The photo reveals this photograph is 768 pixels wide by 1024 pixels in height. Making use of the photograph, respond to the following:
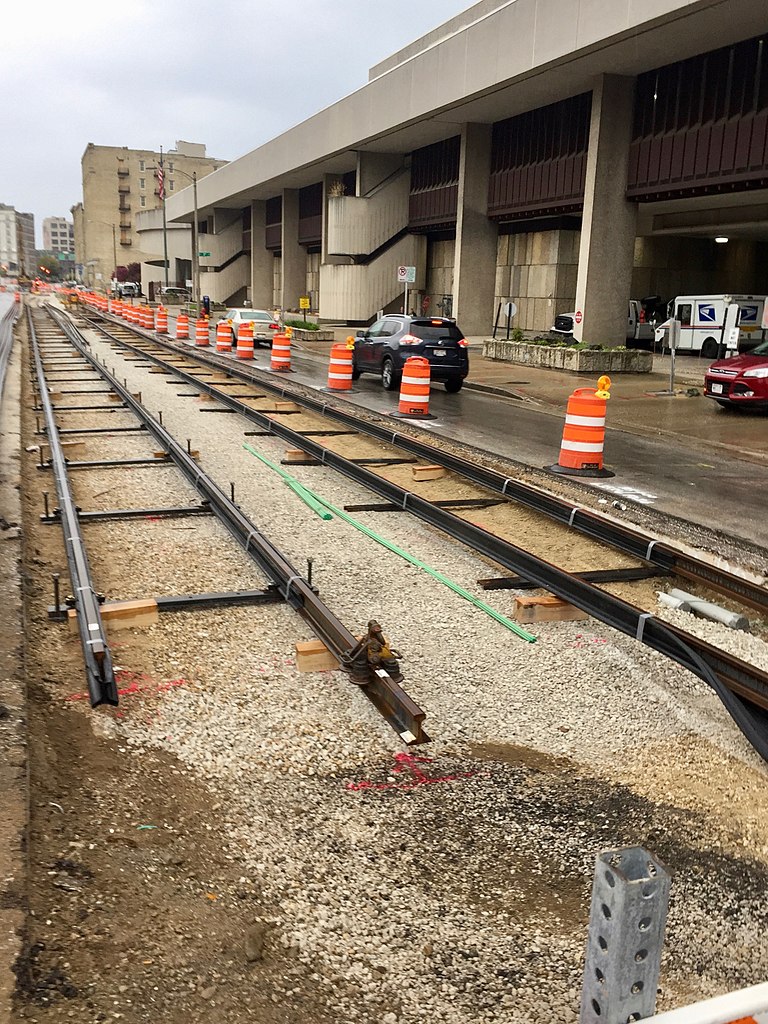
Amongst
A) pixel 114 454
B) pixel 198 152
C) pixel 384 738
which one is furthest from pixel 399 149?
pixel 198 152

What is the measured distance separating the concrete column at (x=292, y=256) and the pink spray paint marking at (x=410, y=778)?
189ft

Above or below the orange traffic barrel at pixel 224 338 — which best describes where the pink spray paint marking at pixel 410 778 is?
below

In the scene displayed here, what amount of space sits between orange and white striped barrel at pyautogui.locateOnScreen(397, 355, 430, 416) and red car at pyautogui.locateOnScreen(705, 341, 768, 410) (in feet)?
20.6

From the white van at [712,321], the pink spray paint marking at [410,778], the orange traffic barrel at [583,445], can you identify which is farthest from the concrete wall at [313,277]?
the pink spray paint marking at [410,778]

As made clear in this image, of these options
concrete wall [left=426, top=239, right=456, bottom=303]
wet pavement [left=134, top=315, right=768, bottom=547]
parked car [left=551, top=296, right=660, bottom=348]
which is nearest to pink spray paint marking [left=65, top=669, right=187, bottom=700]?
wet pavement [left=134, top=315, right=768, bottom=547]

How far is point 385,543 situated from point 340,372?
43.8ft

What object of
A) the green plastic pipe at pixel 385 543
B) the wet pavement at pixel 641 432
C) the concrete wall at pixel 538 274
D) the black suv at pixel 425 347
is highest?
the concrete wall at pixel 538 274

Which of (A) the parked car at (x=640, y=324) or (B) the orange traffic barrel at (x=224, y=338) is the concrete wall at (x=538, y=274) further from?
(B) the orange traffic barrel at (x=224, y=338)

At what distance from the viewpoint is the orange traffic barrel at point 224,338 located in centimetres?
3347

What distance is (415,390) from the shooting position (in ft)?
55.4

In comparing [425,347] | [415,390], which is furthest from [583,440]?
[425,347]

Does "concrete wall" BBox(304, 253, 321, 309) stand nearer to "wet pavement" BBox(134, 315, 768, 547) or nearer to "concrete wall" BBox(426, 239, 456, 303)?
"concrete wall" BBox(426, 239, 456, 303)

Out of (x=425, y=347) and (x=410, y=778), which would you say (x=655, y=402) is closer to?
(x=425, y=347)

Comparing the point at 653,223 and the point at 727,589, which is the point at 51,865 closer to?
the point at 727,589
